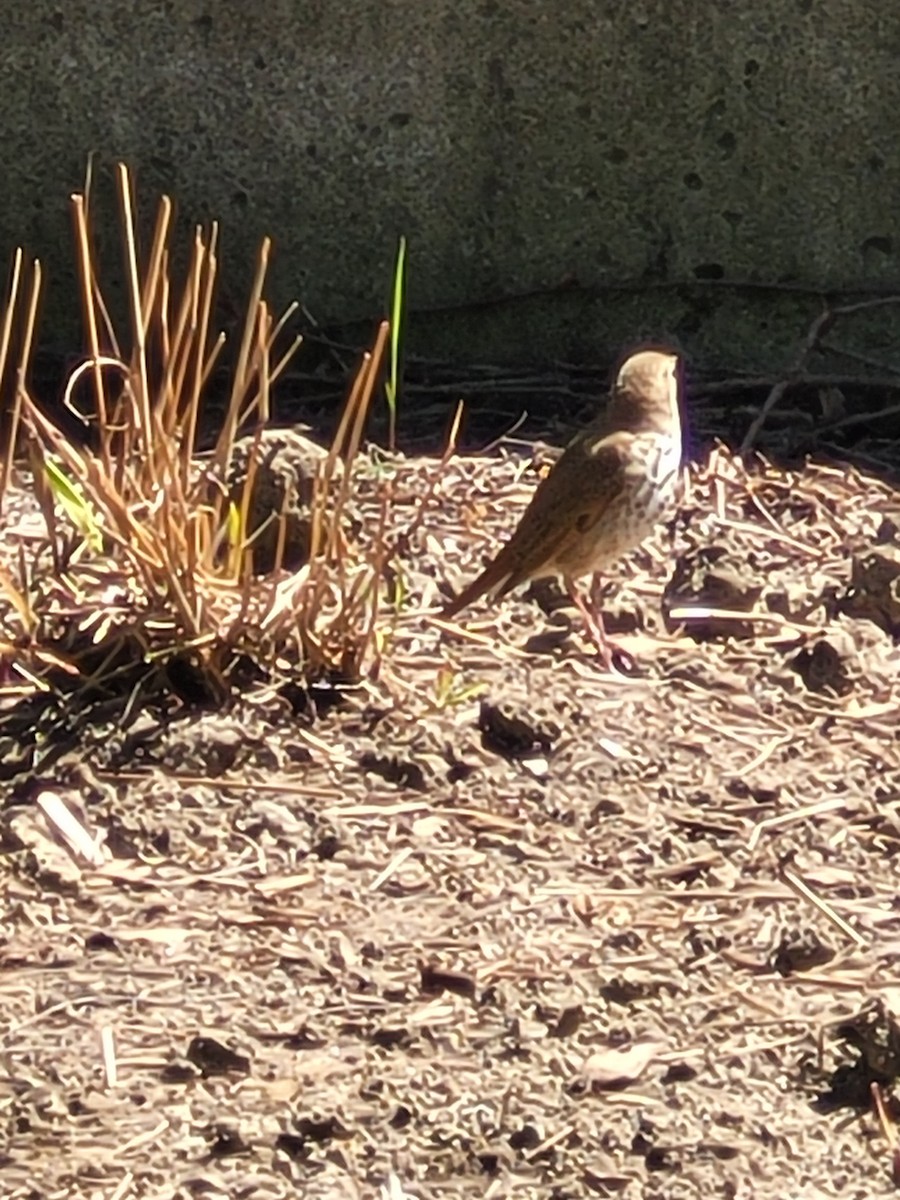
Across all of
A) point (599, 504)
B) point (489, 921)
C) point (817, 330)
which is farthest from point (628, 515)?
point (817, 330)

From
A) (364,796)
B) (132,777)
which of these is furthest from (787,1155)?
(132,777)

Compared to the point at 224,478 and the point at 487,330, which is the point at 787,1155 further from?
the point at 487,330

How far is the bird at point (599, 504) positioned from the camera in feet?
15.6

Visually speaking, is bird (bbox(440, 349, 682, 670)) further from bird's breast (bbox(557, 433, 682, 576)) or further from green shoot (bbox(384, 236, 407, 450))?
green shoot (bbox(384, 236, 407, 450))

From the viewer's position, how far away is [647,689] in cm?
456

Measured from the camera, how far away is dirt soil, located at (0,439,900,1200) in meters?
3.41

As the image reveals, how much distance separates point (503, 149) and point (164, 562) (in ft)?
6.53

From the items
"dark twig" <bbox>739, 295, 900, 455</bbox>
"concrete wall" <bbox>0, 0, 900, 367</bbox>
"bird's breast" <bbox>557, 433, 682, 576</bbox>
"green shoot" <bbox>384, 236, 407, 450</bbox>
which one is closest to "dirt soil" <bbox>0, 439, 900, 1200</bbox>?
"bird's breast" <bbox>557, 433, 682, 576</bbox>

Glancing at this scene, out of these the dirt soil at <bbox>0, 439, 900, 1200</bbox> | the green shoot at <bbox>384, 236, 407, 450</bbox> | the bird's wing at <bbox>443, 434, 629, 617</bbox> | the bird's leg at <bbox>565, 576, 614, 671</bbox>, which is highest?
the green shoot at <bbox>384, 236, 407, 450</bbox>

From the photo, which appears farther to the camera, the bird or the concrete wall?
the concrete wall

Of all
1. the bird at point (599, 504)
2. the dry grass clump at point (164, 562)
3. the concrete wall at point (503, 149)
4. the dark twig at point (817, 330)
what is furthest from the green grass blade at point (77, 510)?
the dark twig at point (817, 330)

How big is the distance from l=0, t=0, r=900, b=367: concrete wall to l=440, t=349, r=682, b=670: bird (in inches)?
39.8

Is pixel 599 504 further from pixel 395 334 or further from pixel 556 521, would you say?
pixel 395 334

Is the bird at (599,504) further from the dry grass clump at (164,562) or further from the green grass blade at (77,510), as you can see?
the green grass blade at (77,510)
